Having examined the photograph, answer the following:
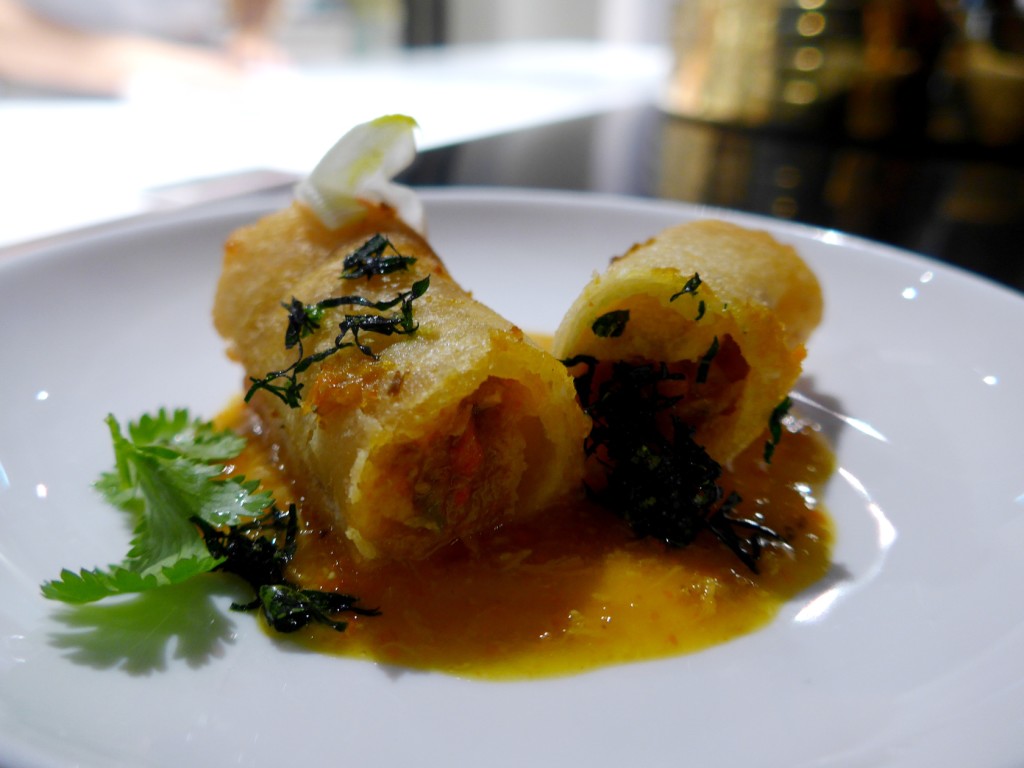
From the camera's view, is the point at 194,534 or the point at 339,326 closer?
the point at 194,534

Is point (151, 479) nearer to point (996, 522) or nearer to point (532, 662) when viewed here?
point (532, 662)

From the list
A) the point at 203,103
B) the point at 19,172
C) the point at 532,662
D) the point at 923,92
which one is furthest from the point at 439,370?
the point at 203,103

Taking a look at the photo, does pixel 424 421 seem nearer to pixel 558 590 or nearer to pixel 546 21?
pixel 558 590

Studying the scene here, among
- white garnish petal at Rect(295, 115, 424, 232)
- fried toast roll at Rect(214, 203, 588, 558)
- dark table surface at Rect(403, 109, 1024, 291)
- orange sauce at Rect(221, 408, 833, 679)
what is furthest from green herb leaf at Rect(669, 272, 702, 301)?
dark table surface at Rect(403, 109, 1024, 291)

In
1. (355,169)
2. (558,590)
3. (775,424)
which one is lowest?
(558,590)

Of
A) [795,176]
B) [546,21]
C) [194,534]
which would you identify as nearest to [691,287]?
[194,534]

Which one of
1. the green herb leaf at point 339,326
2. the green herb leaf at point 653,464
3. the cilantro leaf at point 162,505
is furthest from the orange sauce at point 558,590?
the green herb leaf at point 339,326

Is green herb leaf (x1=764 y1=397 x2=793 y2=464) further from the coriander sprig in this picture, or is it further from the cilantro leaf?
the cilantro leaf
